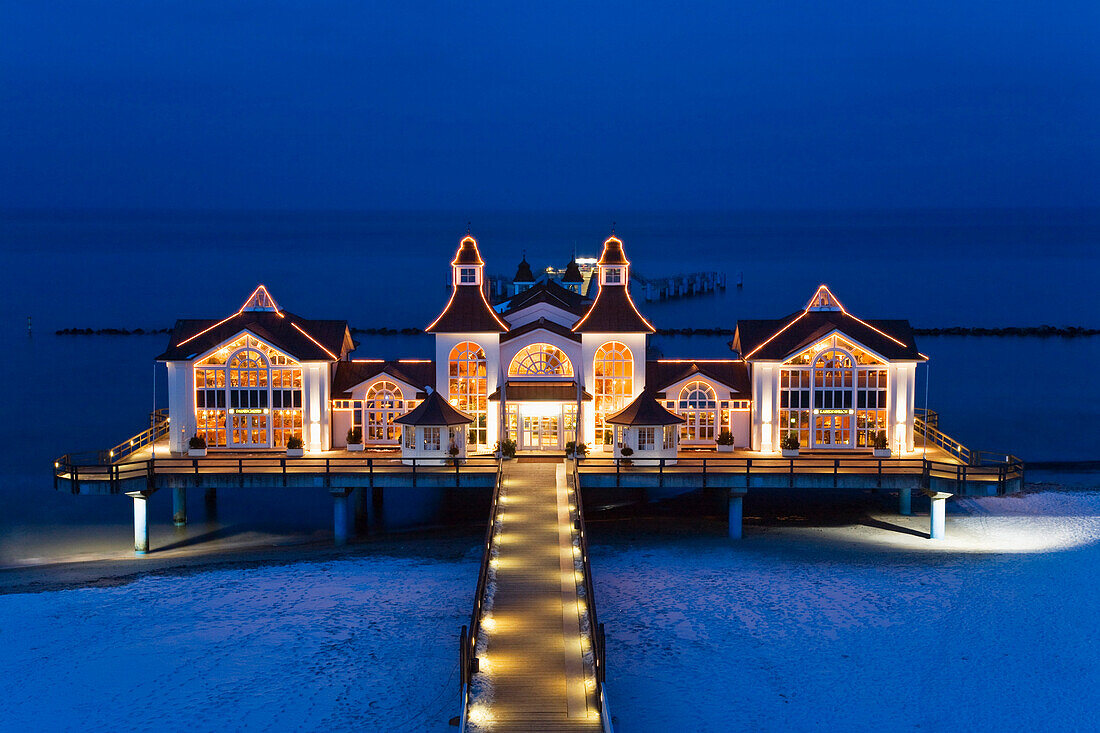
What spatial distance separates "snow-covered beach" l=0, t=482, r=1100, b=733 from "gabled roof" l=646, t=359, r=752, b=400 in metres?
6.54

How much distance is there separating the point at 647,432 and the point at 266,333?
45.1 ft

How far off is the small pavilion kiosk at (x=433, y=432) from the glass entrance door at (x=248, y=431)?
5.55m

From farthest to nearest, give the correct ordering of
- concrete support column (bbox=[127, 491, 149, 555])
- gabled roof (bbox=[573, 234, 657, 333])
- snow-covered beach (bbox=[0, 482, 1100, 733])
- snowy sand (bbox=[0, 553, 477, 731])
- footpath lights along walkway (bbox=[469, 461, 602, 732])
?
gabled roof (bbox=[573, 234, 657, 333]) < concrete support column (bbox=[127, 491, 149, 555]) < snow-covered beach (bbox=[0, 482, 1100, 733]) < snowy sand (bbox=[0, 553, 477, 731]) < footpath lights along walkway (bbox=[469, 461, 602, 732])

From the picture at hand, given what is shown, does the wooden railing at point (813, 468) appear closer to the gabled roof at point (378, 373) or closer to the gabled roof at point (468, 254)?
the gabled roof at point (378, 373)

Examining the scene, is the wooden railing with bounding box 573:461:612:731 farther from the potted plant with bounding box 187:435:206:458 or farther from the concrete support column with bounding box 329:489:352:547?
the potted plant with bounding box 187:435:206:458

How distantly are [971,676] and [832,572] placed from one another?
Result: 23.5 feet

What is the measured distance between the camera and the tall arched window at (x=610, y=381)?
36.8 meters

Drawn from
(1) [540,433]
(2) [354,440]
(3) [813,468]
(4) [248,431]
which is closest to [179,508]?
(4) [248,431]

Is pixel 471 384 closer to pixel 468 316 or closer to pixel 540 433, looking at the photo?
pixel 468 316

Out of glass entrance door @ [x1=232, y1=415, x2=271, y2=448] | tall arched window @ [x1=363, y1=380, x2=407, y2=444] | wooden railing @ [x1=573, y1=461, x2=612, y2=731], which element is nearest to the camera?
wooden railing @ [x1=573, y1=461, x2=612, y2=731]

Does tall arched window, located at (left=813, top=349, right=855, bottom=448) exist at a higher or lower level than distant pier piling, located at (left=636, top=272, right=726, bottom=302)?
lower

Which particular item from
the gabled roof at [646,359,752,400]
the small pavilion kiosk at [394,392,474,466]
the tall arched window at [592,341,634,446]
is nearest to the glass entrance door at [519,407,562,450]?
the tall arched window at [592,341,634,446]

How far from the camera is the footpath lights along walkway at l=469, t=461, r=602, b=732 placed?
17.5 metres

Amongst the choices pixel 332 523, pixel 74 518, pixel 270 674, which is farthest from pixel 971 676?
pixel 74 518
